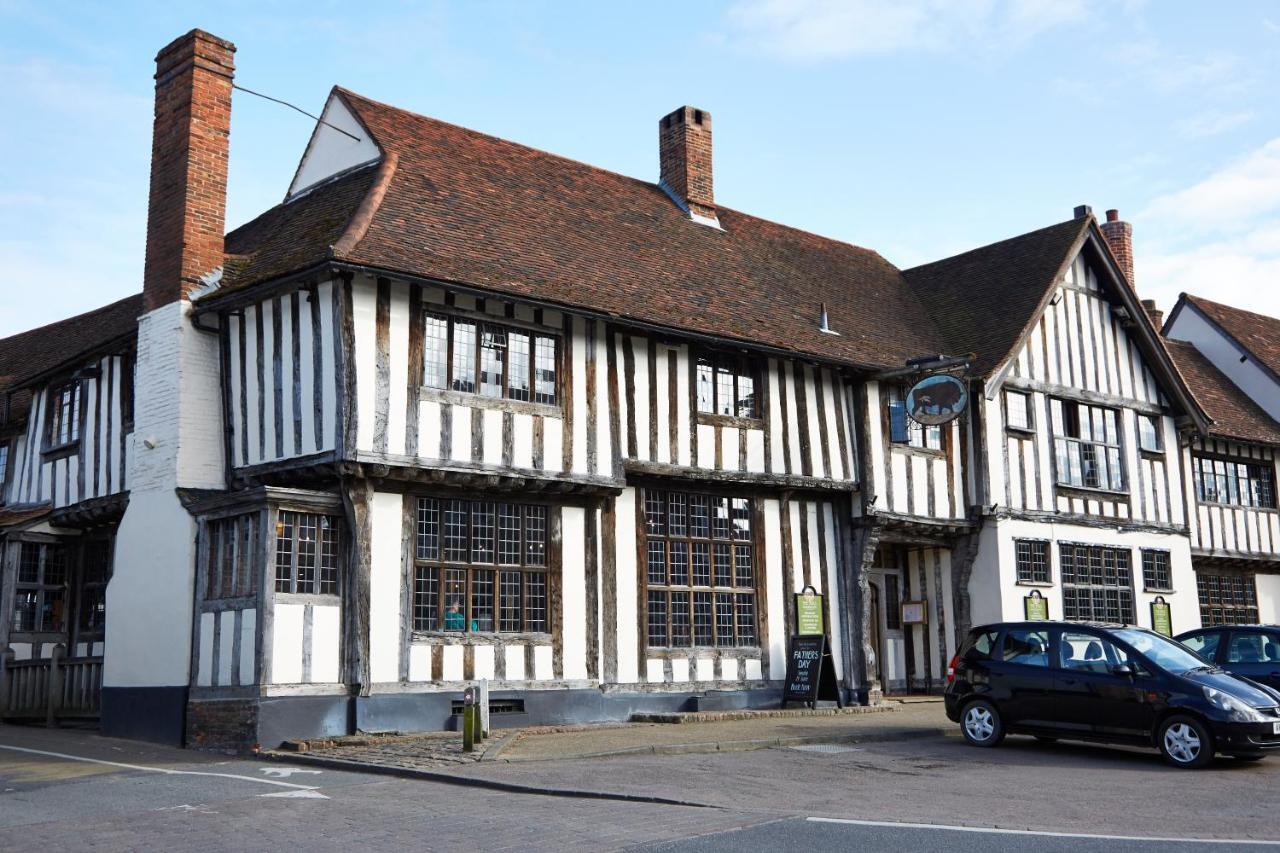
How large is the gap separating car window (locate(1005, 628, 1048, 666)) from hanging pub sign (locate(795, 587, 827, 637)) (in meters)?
5.26

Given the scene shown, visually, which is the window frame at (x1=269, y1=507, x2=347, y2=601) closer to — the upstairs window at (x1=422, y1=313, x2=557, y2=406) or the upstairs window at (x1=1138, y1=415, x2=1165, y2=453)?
the upstairs window at (x1=422, y1=313, x2=557, y2=406)

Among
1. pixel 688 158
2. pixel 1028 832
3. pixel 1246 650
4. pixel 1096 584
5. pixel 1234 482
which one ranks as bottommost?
pixel 1028 832

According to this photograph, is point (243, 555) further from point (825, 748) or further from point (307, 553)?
point (825, 748)

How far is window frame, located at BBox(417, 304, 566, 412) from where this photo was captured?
15703mm

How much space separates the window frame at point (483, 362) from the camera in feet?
51.5

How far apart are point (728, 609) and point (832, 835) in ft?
33.8

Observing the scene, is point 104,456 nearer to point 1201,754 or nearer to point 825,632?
point 825,632

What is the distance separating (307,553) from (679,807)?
6.80 metres

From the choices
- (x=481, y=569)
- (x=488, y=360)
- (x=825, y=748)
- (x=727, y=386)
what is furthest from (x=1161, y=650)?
(x=488, y=360)

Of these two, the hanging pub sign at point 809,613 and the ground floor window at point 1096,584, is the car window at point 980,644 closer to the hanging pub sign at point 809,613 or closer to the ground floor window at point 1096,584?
the hanging pub sign at point 809,613

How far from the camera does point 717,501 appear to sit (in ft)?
61.9

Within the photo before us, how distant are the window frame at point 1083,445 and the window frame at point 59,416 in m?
16.3

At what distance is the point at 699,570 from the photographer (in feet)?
60.7

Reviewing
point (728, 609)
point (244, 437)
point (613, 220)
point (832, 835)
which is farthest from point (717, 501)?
point (832, 835)
